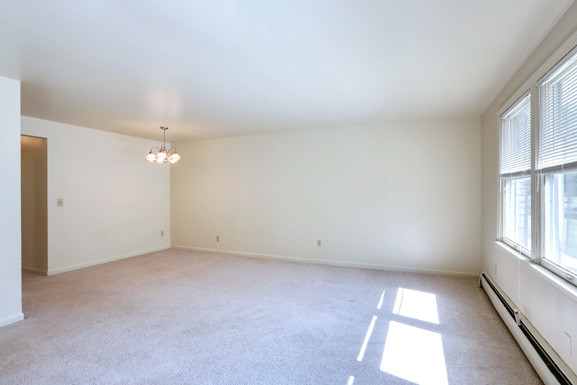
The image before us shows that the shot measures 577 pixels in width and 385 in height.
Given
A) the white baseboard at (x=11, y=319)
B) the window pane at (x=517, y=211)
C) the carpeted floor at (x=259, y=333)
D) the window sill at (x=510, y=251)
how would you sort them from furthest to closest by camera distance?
the white baseboard at (x=11, y=319) → the window pane at (x=517, y=211) → the window sill at (x=510, y=251) → the carpeted floor at (x=259, y=333)

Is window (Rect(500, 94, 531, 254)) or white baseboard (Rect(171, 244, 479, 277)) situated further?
white baseboard (Rect(171, 244, 479, 277))

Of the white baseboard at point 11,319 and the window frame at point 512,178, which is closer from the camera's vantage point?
the window frame at point 512,178

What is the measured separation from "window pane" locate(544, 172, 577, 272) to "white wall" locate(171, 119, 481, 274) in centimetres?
231

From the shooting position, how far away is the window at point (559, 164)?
188 centimetres

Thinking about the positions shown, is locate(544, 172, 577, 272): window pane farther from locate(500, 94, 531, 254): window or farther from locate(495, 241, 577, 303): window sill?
locate(500, 94, 531, 254): window

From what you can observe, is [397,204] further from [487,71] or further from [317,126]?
[487,71]

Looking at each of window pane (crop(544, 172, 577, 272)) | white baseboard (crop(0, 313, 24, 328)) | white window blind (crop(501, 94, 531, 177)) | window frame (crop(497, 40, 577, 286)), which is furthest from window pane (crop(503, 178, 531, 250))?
white baseboard (crop(0, 313, 24, 328))

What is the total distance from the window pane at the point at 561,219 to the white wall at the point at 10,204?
484 centimetres

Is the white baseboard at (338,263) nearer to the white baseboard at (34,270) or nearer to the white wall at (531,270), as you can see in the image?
the white wall at (531,270)

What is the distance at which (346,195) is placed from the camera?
509cm

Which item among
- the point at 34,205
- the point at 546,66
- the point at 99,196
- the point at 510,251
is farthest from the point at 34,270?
the point at 546,66

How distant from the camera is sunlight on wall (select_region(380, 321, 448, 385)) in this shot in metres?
2.08

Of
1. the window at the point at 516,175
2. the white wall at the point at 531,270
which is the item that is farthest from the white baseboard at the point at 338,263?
the window at the point at 516,175

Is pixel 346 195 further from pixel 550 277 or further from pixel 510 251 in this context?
pixel 550 277
